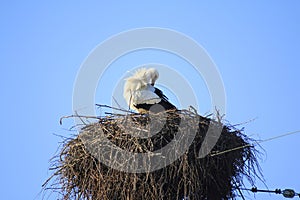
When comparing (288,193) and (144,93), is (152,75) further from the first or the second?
(288,193)

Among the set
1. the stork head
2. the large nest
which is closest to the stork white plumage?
the stork head

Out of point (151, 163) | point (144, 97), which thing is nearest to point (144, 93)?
point (144, 97)

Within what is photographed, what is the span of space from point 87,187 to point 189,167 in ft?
2.35

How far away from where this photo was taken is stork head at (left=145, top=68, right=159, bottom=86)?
576 centimetres

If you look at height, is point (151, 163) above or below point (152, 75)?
below

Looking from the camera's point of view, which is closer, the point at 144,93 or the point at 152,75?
the point at 144,93

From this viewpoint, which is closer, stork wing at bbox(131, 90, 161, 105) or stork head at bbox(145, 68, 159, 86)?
stork wing at bbox(131, 90, 161, 105)

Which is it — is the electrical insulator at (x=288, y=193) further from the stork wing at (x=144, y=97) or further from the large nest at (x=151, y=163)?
the stork wing at (x=144, y=97)

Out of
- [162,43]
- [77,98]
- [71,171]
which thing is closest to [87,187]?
[71,171]

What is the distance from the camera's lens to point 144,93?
566 cm

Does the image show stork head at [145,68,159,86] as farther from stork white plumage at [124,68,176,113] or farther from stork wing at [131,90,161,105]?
stork wing at [131,90,161,105]

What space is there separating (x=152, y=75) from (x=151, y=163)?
4.81ft

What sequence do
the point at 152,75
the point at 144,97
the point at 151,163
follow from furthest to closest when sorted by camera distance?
the point at 152,75 < the point at 144,97 < the point at 151,163

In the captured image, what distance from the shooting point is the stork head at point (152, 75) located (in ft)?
18.9
